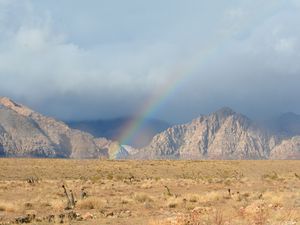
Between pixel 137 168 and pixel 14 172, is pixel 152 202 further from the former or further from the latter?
pixel 137 168

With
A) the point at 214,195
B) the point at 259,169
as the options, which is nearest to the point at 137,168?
the point at 259,169

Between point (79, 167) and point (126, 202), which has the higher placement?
point (79, 167)

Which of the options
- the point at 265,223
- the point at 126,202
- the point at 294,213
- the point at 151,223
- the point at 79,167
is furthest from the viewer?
the point at 79,167

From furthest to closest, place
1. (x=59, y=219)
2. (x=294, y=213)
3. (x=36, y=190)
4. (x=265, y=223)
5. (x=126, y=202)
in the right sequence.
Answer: (x=36, y=190), (x=126, y=202), (x=59, y=219), (x=294, y=213), (x=265, y=223)

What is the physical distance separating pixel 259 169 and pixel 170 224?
77785 mm

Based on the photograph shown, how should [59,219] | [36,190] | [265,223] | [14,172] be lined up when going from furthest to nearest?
[14,172] → [36,190] → [59,219] → [265,223]

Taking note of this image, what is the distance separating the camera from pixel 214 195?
1491 inches

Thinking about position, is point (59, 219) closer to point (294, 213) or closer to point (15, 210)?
point (15, 210)

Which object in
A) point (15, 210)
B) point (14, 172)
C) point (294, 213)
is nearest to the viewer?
point (294, 213)

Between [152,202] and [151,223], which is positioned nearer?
[151,223]

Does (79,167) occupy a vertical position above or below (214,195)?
above

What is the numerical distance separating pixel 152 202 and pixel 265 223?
57.2 ft

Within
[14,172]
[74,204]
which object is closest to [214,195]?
[74,204]

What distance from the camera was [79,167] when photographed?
89.9 m
